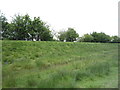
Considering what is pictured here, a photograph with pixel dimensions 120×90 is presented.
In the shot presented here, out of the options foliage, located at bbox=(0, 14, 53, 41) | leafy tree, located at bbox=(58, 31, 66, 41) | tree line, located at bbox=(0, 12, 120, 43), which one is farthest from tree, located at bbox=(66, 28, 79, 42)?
foliage, located at bbox=(0, 14, 53, 41)

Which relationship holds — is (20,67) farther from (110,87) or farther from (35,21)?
(35,21)

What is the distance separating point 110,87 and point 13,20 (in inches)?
1179

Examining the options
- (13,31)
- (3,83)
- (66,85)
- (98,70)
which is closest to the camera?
(66,85)

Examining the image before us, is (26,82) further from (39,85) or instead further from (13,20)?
(13,20)

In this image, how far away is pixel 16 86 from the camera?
3.43m

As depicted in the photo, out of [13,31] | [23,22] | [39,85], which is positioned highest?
[23,22]

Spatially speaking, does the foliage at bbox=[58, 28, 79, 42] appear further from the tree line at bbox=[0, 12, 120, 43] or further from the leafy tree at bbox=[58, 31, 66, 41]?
the tree line at bbox=[0, 12, 120, 43]

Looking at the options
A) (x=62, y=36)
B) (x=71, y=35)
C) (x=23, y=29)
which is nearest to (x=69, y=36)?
(x=71, y=35)

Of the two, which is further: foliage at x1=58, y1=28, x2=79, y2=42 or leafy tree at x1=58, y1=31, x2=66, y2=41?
leafy tree at x1=58, y1=31, x2=66, y2=41

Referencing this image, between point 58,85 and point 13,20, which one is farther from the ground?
point 13,20

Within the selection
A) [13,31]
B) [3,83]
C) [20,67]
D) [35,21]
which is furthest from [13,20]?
[3,83]

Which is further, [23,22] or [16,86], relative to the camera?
[23,22]

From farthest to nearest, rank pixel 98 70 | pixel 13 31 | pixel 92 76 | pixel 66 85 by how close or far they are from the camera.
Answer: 1. pixel 13 31
2. pixel 98 70
3. pixel 92 76
4. pixel 66 85

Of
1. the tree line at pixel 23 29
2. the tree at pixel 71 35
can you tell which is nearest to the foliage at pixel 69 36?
the tree at pixel 71 35
